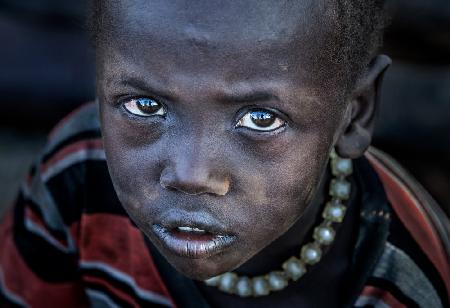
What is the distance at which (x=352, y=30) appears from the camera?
946 millimetres

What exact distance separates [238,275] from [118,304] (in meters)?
0.24

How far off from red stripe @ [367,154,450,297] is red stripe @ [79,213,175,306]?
0.36m

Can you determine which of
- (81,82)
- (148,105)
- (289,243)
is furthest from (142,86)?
(81,82)

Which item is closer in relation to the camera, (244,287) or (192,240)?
(192,240)

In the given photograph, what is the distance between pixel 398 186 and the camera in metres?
1.27

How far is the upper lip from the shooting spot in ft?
3.02

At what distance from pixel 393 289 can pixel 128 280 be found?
1.33 feet

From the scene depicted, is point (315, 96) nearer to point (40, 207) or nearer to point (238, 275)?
point (238, 275)

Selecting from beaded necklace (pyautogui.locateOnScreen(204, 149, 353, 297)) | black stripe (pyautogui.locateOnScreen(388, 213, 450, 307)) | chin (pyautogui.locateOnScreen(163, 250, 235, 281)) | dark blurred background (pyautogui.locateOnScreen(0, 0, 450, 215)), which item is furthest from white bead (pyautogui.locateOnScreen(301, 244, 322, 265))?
dark blurred background (pyautogui.locateOnScreen(0, 0, 450, 215))

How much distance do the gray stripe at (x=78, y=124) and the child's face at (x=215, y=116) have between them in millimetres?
344

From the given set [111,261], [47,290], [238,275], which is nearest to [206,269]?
[238,275]

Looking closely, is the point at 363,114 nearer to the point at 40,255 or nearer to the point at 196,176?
the point at 196,176

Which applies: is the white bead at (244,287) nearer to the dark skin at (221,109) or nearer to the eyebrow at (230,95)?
the dark skin at (221,109)

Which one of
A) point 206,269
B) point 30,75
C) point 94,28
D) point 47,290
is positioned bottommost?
point 206,269
